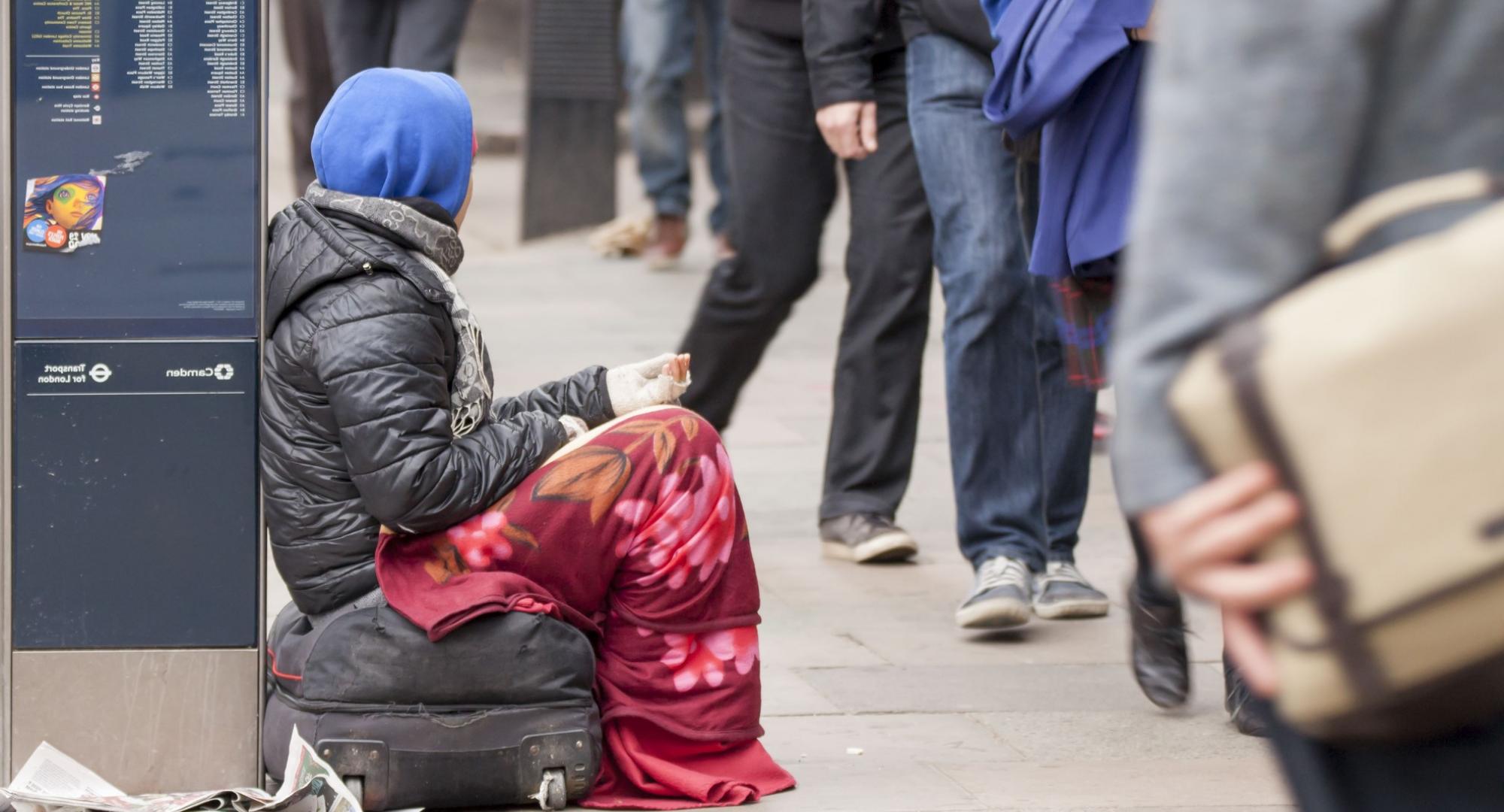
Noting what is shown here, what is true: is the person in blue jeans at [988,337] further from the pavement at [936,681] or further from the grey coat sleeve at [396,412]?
the grey coat sleeve at [396,412]

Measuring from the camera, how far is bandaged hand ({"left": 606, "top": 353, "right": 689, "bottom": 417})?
3.52 metres

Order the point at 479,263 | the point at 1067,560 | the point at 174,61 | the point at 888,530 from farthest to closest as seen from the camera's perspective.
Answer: the point at 479,263 < the point at 888,530 < the point at 1067,560 < the point at 174,61

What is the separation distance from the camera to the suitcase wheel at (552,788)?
3.27 meters

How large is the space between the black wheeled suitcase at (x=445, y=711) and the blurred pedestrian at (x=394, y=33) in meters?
4.63

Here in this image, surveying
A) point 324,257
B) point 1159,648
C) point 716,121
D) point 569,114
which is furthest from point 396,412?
point 569,114

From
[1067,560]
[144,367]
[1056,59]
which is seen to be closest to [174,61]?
Result: [144,367]


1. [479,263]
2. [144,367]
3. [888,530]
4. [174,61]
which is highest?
[174,61]

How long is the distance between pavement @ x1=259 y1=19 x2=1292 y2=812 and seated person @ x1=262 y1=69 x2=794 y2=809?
0.28 meters

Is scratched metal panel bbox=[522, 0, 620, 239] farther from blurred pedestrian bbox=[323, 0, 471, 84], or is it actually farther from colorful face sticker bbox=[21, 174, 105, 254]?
colorful face sticker bbox=[21, 174, 105, 254]

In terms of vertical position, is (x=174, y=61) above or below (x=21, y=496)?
above

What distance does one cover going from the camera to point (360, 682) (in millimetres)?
3232

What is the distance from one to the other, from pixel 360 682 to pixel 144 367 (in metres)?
0.60

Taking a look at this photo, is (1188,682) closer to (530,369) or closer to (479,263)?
(530,369)

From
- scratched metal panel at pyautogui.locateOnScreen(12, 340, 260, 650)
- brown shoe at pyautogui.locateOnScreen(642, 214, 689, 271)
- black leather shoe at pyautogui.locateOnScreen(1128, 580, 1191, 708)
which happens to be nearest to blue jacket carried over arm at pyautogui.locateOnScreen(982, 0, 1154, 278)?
black leather shoe at pyautogui.locateOnScreen(1128, 580, 1191, 708)
